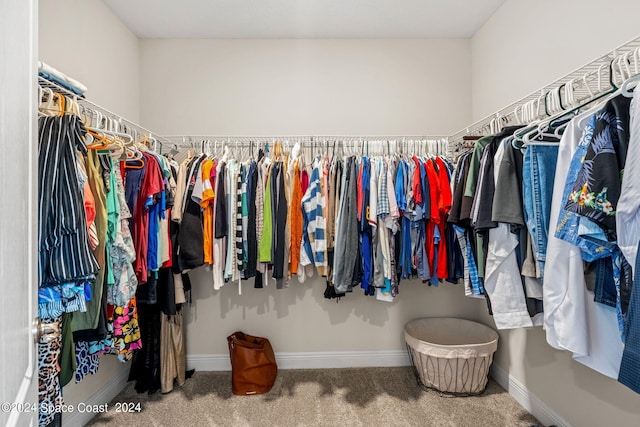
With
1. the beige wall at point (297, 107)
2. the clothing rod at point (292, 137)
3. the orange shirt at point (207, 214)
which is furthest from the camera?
the beige wall at point (297, 107)

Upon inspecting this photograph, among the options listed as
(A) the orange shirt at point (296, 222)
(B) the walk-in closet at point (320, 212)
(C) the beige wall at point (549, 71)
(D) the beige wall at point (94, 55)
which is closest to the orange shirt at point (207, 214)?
(B) the walk-in closet at point (320, 212)

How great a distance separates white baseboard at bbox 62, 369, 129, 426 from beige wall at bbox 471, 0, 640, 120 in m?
3.42

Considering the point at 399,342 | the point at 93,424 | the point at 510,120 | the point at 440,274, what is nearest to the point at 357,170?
the point at 440,274

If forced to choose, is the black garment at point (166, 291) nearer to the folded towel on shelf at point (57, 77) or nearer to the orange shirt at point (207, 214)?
the orange shirt at point (207, 214)

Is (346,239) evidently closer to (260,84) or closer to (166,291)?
(166,291)

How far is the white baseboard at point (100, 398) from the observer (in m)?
1.67

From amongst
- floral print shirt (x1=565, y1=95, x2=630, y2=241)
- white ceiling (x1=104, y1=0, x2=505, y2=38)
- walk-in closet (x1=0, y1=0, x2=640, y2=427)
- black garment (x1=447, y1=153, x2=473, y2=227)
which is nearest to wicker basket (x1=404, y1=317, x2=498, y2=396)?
walk-in closet (x1=0, y1=0, x2=640, y2=427)

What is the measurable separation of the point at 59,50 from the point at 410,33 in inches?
97.1

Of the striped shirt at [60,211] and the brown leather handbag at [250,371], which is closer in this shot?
the striped shirt at [60,211]

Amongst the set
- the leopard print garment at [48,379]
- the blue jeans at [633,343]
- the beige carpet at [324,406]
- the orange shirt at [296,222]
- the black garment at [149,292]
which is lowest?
the beige carpet at [324,406]

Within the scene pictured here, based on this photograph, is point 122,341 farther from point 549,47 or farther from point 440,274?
point 549,47

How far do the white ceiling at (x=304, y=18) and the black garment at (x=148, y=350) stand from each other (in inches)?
85.9

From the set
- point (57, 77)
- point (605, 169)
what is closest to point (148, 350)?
→ point (57, 77)

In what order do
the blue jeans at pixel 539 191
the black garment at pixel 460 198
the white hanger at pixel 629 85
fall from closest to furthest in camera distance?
the white hanger at pixel 629 85 → the blue jeans at pixel 539 191 → the black garment at pixel 460 198
